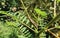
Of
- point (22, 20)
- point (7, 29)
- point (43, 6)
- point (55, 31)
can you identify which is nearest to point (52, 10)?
point (43, 6)

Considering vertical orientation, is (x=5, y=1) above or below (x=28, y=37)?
above

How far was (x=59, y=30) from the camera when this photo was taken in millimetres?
1888

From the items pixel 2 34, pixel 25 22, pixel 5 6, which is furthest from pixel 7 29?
pixel 5 6

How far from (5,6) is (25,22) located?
1.33 feet

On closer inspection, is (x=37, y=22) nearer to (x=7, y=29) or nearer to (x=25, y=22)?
(x=25, y=22)

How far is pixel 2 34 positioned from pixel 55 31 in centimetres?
51

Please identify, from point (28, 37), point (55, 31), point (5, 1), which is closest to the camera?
point (28, 37)

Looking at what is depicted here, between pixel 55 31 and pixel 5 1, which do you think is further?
pixel 5 1

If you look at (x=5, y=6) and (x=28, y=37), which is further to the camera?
(x=5, y=6)

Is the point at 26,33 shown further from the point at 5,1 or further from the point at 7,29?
the point at 5,1

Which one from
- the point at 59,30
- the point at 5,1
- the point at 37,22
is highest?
the point at 5,1

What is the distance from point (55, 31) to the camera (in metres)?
1.85

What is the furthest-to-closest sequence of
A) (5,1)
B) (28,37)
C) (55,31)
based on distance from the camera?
(5,1), (55,31), (28,37)

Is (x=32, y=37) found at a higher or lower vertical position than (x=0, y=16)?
lower
